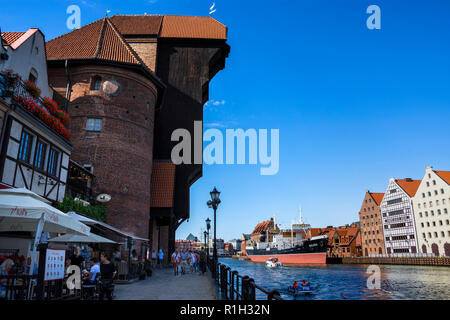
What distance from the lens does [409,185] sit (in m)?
77.9

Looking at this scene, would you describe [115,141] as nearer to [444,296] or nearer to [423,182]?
[444,296]

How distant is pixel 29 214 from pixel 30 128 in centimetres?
691

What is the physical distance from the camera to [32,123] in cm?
1267

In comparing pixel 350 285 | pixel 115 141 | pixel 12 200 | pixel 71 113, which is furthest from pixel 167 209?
pixel 350 285

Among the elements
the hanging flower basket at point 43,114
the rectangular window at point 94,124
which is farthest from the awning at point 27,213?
the rectangular window at point 94,124

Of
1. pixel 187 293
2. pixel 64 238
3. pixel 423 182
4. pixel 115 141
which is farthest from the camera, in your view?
pixel 423 182

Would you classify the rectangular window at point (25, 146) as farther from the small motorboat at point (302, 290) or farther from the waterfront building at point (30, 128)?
the small motorboat at point (302, 290)

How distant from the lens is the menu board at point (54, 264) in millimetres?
6521

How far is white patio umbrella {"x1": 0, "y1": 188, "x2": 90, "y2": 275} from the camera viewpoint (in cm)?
710

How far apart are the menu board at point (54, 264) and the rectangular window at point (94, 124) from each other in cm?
1630

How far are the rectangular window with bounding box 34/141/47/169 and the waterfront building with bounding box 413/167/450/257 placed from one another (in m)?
71.5

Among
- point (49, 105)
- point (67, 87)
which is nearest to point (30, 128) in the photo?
point (49, 105)

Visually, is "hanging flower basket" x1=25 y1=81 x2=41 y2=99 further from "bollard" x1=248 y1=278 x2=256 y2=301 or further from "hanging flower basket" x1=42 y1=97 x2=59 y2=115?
"bollard" x1=248 y1=278 x2=256 y2=301

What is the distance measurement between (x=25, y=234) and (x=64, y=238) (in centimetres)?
302
